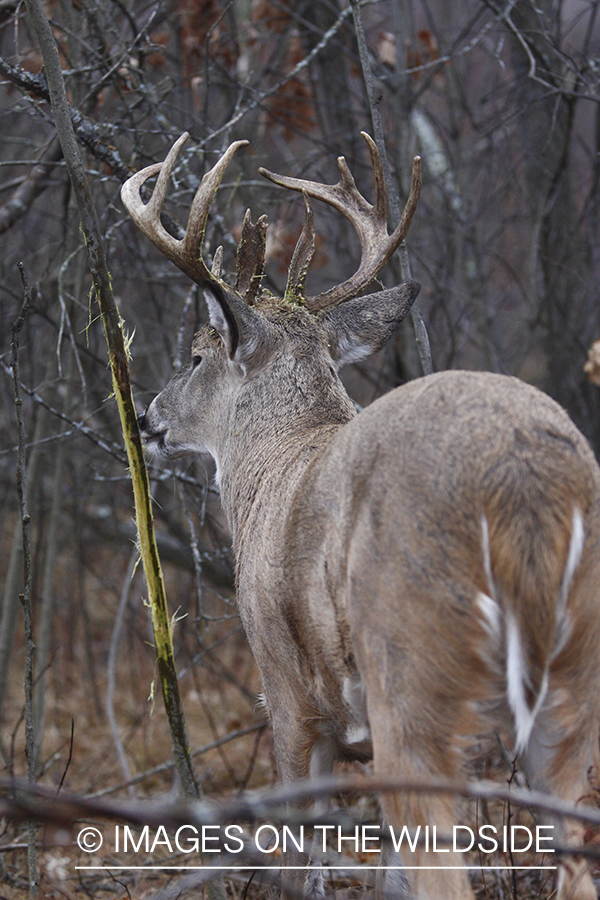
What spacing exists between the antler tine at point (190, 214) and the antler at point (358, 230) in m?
0.73

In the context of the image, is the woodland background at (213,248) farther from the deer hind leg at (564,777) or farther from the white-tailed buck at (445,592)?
the deer hind leg at (564,777)

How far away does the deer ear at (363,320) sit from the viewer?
4.68m

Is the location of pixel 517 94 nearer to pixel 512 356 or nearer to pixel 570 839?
pixel 512 356

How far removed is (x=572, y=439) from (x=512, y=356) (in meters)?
6.36

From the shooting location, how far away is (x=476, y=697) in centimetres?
256

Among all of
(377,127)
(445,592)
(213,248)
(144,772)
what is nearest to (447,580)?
(445,592)

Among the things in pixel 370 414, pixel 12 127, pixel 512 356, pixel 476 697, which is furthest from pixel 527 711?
pixel 12 127

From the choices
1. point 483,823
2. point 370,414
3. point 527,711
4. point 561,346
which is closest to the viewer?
point 527,711

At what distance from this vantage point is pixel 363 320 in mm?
4711

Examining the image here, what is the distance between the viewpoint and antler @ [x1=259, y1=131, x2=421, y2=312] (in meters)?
4.64

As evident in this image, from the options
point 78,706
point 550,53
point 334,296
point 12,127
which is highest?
point 12,127

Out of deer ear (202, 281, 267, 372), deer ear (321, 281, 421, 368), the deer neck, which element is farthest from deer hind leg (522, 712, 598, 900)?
deer ear (321, 281, 421, 368)

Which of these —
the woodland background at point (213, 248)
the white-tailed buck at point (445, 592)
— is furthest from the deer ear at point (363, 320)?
the white-tailed buck at point (445, 592)

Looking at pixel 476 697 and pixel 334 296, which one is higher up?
pixel 334 296
